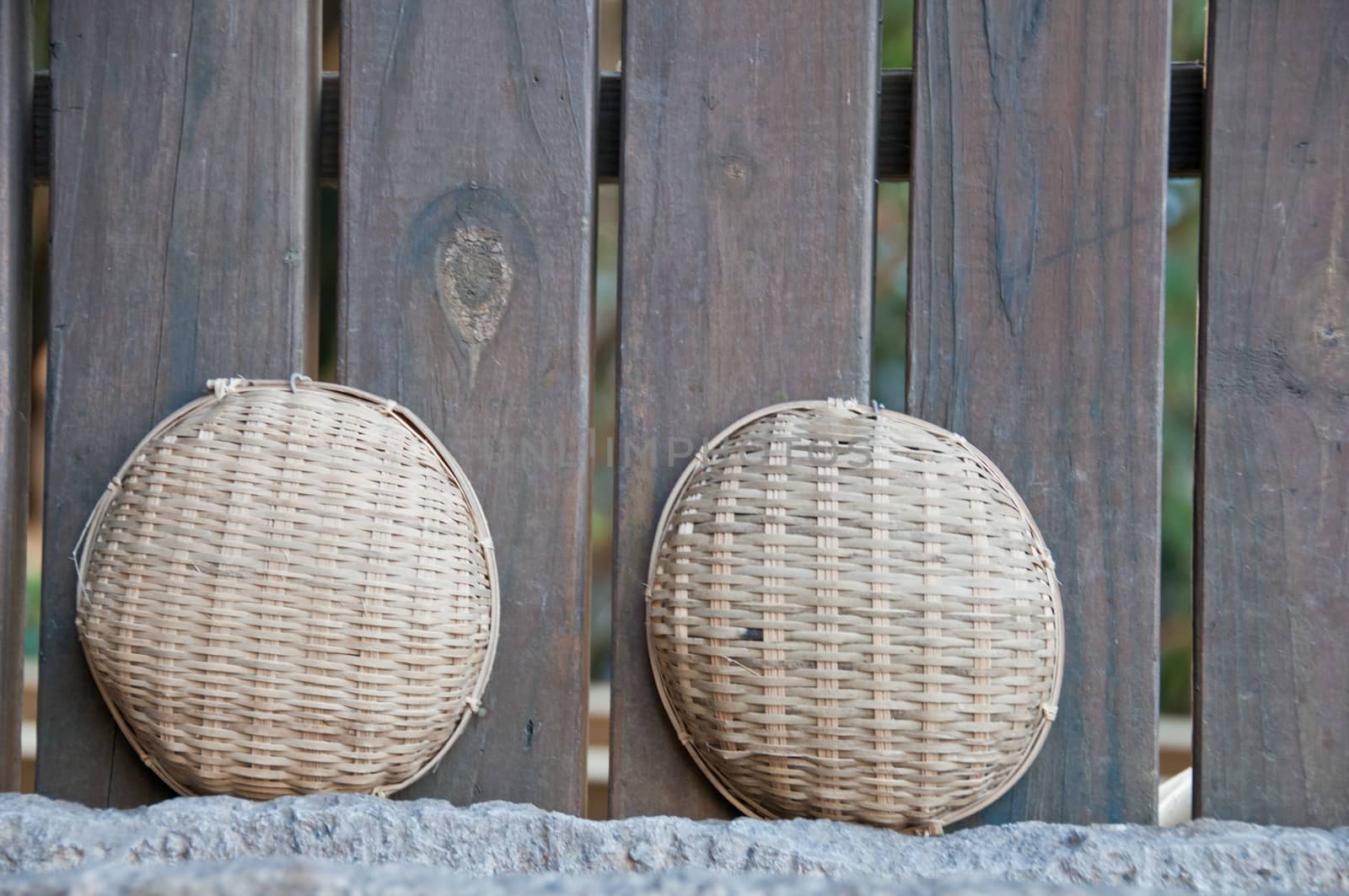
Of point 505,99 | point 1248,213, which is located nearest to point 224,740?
point 505,99

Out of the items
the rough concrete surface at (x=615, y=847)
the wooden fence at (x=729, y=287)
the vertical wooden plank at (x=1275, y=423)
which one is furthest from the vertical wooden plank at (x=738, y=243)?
the vertical wooden plank at (x=1275, y=423)

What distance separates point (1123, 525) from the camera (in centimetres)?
135

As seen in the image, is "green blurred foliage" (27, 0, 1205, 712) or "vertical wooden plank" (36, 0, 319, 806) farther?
"green blurred foliage" (27, 0, 1205, 712)

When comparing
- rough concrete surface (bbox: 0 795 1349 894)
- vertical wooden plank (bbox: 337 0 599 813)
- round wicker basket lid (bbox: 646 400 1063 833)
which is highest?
vertical wooden plank (bbox: 337 0 599 813)

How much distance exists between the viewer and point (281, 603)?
1199 millimetres

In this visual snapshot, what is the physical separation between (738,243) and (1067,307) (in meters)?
0.41

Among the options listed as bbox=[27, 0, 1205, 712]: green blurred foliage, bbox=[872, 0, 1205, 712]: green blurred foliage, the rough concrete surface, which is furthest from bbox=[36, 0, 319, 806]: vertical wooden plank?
bbox=[872, 0, 1205, 712]: green blurred foliage

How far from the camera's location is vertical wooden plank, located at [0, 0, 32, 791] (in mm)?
1399

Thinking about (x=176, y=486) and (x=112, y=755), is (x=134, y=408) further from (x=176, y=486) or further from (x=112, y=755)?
(x=112, y=755)

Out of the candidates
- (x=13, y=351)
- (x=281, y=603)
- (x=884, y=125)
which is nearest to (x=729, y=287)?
(x=884, y=125)

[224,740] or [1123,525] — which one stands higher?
[1123,525]

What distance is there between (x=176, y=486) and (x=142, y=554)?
0.08 metres

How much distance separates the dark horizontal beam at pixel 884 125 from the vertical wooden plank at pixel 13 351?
0.02 m

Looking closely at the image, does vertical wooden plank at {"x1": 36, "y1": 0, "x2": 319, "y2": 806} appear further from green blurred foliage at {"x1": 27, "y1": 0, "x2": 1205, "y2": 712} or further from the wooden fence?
green blurred foliage at {"x1": 27, "y1": 0, "x2": 1205, "y2": 712}
